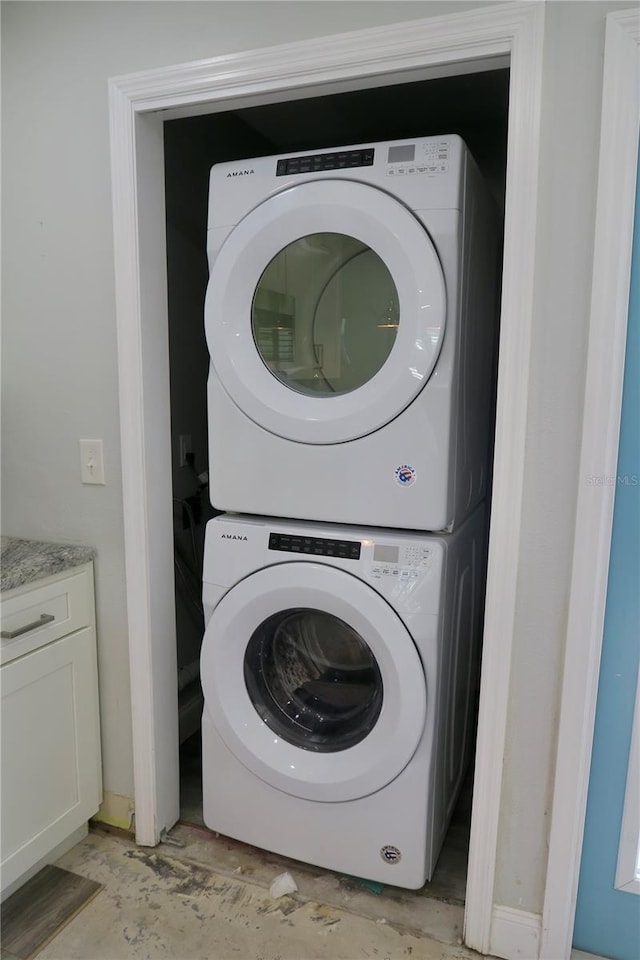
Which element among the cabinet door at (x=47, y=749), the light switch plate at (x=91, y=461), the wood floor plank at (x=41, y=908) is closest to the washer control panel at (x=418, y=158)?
the light switch plate at (x=91, y=461)

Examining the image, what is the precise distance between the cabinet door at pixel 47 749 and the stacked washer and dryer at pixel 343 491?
0.34m

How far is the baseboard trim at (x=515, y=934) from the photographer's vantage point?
55.0 inches

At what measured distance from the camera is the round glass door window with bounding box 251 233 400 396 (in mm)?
1464

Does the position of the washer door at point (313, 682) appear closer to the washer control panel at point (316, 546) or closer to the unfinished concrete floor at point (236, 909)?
the washer control panel at point (316, 546)

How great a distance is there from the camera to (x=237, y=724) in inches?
63.7

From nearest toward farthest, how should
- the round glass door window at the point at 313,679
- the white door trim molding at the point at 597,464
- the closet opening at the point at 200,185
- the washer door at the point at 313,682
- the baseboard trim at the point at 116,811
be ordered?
the white door trim molding at the point at 597,464 → the washer door at the point at 313,682 → the round glass door window at the point at 313,679 → the baseboard trim at the point at 116,811 → the closet opening at the point at 200,185

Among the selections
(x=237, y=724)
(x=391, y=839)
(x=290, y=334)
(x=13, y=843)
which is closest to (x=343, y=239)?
(x=290, y=334)

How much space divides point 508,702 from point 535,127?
115cm

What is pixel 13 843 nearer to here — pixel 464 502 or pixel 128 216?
pixel 464 502

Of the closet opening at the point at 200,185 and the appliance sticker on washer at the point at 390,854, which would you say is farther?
the closet opening at the point at 200,185

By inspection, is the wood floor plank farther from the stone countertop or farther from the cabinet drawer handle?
the stone countertop

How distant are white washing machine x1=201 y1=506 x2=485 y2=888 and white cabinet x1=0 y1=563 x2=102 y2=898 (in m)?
0.34

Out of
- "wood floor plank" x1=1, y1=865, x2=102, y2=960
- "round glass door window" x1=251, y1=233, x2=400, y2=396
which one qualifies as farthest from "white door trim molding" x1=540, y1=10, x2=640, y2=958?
"wood floor plank" x1=1, y1=865, x2=102, y2=960

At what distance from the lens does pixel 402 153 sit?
4.50ft
